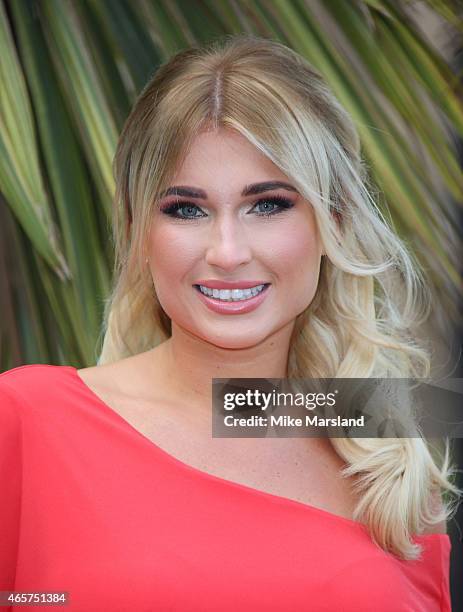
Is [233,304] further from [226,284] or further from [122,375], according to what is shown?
[122,375]

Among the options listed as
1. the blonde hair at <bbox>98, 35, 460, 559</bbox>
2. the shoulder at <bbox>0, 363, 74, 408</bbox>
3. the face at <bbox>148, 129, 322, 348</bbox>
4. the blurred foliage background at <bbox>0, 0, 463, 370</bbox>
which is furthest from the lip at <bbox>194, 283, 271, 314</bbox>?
the blurred foliage background at <bbox>0, 0, 463, 370</bbox>

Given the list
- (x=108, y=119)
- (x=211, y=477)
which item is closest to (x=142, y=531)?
(x=211, y=477)

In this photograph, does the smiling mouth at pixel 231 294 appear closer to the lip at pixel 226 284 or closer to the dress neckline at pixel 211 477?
the lip at pixel 226 284

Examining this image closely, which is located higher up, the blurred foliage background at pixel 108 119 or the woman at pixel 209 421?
the blurred foliage background at pixel 108 119

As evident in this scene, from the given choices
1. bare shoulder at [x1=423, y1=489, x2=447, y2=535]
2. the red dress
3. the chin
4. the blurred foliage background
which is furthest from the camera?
the blurred foliage background

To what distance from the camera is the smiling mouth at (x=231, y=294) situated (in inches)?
44.4

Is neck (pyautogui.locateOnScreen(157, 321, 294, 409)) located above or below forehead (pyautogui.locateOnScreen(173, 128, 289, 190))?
below

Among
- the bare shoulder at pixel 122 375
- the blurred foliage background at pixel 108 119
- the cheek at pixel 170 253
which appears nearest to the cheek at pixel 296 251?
the cheek at pixel 170 253

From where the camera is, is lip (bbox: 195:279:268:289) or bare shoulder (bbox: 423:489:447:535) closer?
lip (bbox: 195:279:268:289)

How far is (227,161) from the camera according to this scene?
1094 mm

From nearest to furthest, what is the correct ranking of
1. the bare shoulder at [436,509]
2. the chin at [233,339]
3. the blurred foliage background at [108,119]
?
1. the chin at [233,339]
2. the bare shoulder at [436,509]
3. the blurred foliage background at [108,119]

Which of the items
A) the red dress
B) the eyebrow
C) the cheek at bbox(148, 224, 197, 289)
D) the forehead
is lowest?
the red dress

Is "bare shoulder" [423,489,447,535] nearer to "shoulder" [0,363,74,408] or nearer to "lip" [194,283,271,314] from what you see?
"lip" [194,283,271,314]

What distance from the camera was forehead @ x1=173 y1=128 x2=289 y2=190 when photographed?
1.09 meters
